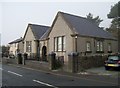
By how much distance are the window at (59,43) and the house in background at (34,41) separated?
5286 millimetres

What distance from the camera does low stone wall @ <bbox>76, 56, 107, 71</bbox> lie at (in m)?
23.0

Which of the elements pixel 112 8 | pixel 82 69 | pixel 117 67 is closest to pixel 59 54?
pixel 82 69

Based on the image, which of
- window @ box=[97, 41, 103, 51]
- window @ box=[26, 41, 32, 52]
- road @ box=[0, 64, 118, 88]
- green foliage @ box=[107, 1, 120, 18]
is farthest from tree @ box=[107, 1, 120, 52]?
road @ box=[0, 64, 118, 88]

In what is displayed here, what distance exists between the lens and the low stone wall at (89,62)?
23047mm

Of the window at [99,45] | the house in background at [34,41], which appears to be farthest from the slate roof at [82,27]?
the house in background at [34,41]

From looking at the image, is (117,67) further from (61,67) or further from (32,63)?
(32,63)

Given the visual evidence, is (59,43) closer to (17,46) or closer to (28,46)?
(28,46)

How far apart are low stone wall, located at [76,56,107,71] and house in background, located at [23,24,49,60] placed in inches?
607

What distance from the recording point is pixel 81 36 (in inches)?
1251

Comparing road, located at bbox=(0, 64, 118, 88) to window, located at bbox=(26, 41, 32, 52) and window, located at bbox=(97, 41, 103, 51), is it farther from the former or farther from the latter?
window, located at bbox=(26, 41, 32, 52)

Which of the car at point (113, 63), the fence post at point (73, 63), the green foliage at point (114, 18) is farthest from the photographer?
the green foliage at point (114, 18)

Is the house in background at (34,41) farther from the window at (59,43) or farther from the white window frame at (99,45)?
the white window frame at (99,45)

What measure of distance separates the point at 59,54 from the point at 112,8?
27997mm

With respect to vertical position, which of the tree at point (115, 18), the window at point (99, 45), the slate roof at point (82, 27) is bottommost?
the window at point (99, 45)
